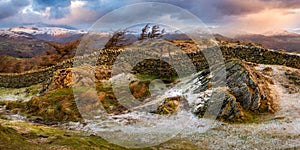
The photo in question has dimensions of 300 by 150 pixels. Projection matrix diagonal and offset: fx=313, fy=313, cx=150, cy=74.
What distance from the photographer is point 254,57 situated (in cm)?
4138

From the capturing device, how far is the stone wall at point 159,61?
40.2 meters

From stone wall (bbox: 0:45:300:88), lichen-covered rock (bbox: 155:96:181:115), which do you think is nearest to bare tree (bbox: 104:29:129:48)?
stone wall (bbox: 0:45:300:88)

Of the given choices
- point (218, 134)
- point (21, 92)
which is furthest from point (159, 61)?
point (218, 134)

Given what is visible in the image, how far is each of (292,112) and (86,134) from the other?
18416 mm

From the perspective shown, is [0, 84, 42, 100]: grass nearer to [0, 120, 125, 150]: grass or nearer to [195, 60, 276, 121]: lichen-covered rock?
[0, 120, 125, 150]: grass

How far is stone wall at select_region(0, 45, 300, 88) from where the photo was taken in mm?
40188

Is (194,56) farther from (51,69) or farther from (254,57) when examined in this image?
(51,69)

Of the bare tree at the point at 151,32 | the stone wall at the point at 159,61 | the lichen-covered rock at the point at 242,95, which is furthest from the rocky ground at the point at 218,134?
the bare tree at the point at 151,32

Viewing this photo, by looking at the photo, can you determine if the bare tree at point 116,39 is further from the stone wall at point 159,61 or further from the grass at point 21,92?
the grass at point 21,92

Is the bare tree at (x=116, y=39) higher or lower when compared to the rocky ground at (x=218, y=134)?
higher

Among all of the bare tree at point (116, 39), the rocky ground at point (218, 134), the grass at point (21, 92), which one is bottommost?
the grass at point (21, 92)

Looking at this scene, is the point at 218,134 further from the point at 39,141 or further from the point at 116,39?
the point at 116,39

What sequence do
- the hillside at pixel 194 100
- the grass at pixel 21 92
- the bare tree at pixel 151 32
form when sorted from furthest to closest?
the bare tree at pixel 151 32
the grass at pixel 21 92
the hillside at pixel 194 100

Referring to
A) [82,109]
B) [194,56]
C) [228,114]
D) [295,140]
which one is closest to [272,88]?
[228,114]
